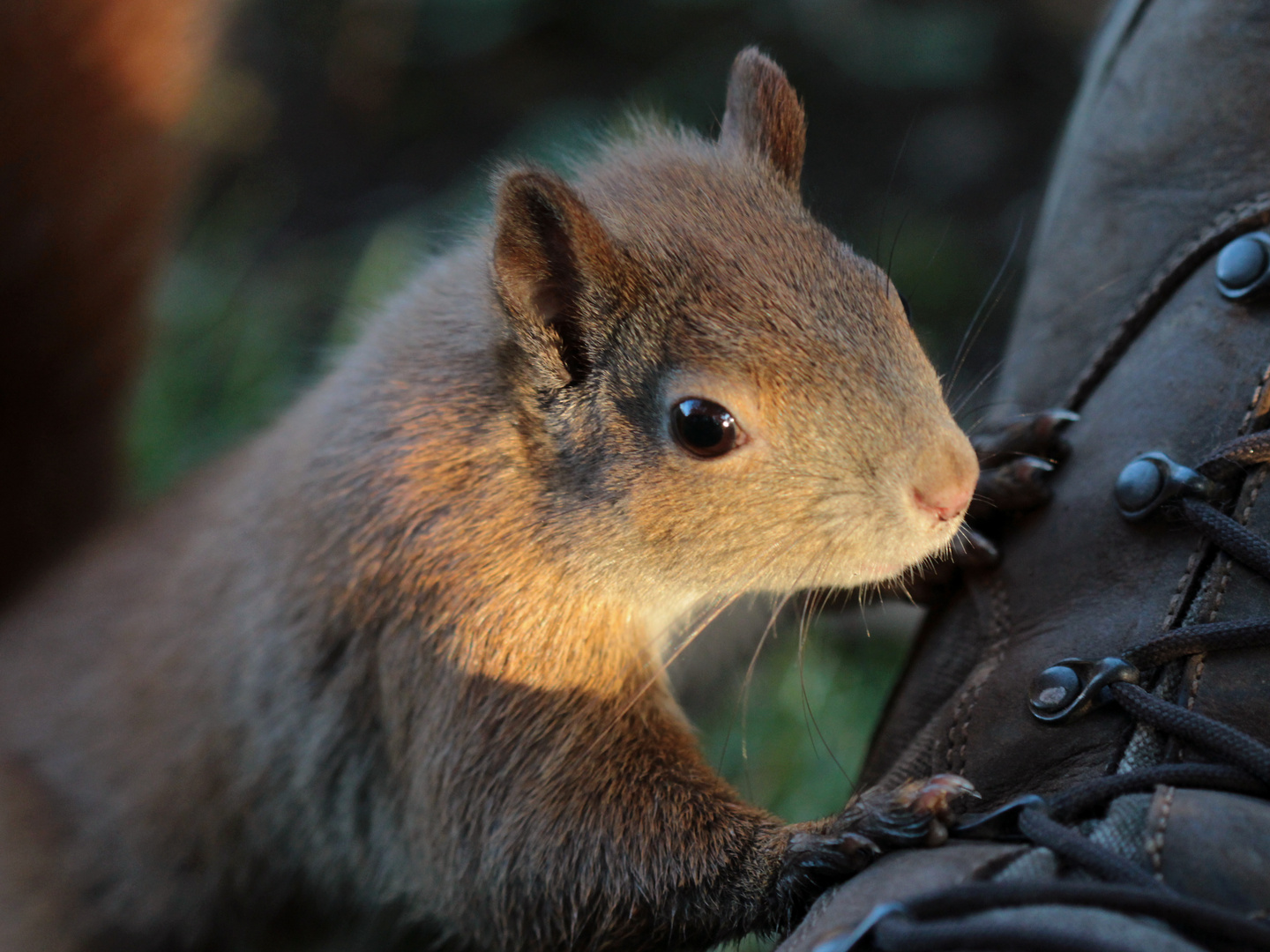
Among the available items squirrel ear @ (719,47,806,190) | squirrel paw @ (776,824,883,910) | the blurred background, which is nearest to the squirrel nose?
squirrel paw @ (776,824,883,910)

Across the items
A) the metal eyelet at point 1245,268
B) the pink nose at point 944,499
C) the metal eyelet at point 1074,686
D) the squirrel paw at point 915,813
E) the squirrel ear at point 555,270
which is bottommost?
the squirrel paw at point 915,813

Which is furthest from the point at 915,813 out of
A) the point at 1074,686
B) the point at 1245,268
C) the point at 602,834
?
the point at 1245,268

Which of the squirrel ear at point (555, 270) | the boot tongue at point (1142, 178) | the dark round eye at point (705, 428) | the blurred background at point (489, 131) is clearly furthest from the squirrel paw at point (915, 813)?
the blurred background at point (489, 131)

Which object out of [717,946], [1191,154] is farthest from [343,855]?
[1191,154]

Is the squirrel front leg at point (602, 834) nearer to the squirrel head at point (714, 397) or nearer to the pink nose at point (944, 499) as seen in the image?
the squirrel head at point (714, 397)

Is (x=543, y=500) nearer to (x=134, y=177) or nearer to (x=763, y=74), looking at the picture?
(x=763, y=74)

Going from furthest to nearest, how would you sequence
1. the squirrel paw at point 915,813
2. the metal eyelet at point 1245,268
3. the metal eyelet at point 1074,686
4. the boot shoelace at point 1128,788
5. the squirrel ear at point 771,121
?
1. the squirrel ear at point 771,121
2. the metal eyelet at point 1245,268
3. the metal eyelet at point 1074,686
4. the squirrel paw at point 915,813
5. the boot shoelace at point 1128,788
